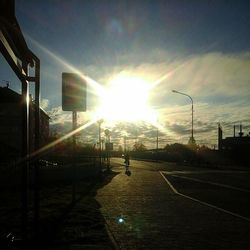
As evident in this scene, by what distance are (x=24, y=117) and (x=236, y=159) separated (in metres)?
71.0

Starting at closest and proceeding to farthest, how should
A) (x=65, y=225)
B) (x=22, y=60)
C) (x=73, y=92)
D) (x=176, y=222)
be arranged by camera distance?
(x=22, y=60), (x=65, y=225), (x=176, y=222), (x=73, y=92)

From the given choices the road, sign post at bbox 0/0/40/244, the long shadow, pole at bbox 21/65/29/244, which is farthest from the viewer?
the road

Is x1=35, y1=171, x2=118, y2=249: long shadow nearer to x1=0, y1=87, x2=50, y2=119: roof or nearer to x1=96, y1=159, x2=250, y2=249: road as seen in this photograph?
x1=96, y1=159, x2=250, y2=249: road

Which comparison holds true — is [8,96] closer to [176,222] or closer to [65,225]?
[65,225]

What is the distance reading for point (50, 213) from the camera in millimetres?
12031

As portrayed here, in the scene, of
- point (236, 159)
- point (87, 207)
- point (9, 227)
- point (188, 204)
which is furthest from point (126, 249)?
point (236, 159)

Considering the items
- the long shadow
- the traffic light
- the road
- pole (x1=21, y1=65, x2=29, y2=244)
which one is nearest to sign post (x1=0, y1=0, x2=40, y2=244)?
pole (x1=21, y1=65, x2=29, y2=244)

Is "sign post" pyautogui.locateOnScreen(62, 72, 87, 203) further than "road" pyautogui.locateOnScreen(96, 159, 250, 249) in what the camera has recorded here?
Yes

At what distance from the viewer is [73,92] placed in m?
13.6

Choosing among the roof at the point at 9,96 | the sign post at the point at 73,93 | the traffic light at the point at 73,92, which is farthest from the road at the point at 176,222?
the roof at the point at 9,96

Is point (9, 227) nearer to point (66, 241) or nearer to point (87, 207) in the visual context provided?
point (66, 241)

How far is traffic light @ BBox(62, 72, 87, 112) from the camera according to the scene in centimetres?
1306

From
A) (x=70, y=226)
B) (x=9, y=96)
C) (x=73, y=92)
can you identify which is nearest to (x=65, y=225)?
(x=70, y=226)

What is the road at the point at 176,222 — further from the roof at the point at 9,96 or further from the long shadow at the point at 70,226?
the roof at the point at 9,96
